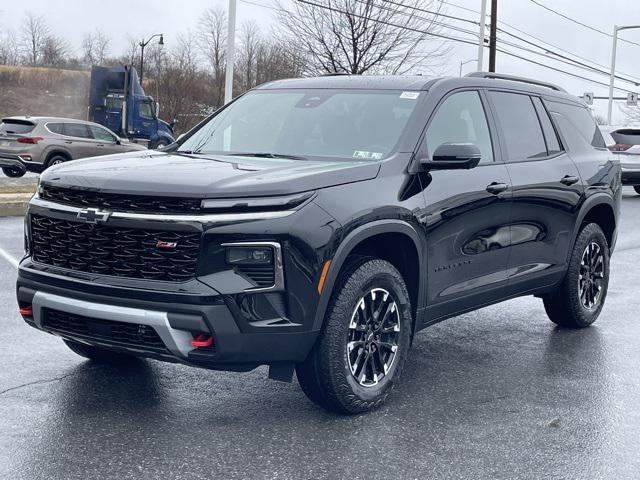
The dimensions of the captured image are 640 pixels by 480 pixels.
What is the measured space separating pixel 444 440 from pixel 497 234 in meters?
1.75

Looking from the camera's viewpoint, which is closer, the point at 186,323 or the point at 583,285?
the point at 186,323

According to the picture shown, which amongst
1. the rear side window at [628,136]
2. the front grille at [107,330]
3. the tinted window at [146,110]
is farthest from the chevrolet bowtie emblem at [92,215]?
the tinted window at [146,110]

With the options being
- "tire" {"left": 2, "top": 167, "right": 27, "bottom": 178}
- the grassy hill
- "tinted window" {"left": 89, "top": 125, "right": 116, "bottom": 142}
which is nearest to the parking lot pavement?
"tire" {"left": 2, "top": 167, "right": 27, "bottom": 178}

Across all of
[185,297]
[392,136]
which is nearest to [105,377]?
[185,297]

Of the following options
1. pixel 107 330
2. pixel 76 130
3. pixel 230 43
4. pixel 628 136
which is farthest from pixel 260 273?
pixel 628 136

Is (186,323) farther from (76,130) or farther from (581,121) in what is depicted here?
(76,130)

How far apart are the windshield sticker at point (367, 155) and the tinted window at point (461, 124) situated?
1.21 ft

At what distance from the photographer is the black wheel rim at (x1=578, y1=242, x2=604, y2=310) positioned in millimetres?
7191

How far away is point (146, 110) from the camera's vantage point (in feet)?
121

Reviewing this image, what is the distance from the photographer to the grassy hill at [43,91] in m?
77.3

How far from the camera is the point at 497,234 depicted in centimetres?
586

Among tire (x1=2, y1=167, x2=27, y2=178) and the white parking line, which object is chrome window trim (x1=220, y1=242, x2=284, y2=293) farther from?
tire (x1=2, y1=167, x2=27, y2=178)

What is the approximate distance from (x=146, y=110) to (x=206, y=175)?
1309 inches

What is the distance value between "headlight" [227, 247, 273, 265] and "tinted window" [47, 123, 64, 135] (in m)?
20.0
